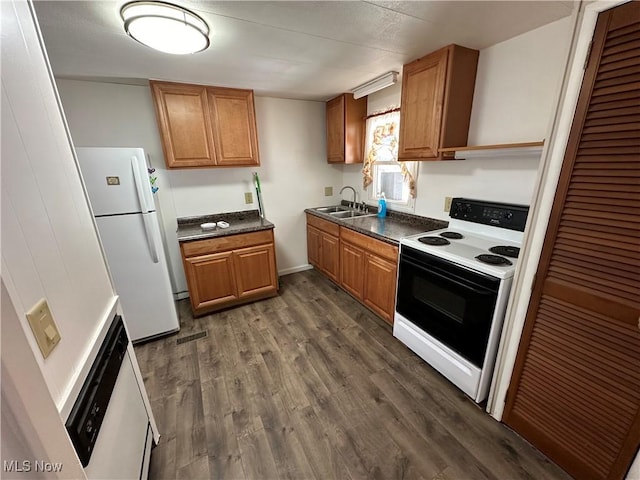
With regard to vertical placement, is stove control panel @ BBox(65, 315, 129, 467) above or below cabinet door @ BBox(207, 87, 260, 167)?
below

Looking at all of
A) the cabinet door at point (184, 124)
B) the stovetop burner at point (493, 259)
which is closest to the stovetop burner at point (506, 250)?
the stovetop burner at point (493, 259)

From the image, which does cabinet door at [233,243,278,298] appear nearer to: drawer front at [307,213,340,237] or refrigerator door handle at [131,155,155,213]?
drawer front at [307,213,340,237]

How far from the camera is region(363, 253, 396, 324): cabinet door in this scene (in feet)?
7.66

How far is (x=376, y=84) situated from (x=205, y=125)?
5.63ft

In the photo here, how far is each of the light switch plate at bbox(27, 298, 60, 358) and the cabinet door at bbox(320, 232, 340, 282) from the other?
254cm

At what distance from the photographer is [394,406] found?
68.2 inches

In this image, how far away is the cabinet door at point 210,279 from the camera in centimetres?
262

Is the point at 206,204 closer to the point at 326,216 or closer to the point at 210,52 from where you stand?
the point at 326,216

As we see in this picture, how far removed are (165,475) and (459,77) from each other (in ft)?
10.1

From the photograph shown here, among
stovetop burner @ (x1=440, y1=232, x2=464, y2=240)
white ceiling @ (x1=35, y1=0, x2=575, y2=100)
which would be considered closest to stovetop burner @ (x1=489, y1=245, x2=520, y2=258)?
stovetop burner @ (x1=440, y1=232, x2=464, y2=240)

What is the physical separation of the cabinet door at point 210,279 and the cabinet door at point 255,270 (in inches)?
3.0

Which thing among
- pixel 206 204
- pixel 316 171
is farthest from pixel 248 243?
pixel 316 171

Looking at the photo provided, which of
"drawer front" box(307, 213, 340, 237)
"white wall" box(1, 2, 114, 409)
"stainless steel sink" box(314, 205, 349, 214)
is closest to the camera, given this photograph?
"white wall" box(1, 2, 114, 409)

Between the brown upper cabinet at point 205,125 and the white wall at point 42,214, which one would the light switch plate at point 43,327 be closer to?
the white wall at point 42,214
